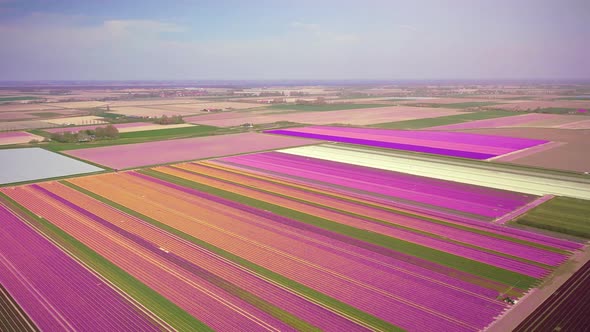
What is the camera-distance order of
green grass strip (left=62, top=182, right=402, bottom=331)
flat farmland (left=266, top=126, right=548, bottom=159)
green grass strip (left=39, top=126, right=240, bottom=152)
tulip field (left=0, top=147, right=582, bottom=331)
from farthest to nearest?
1. green grass strip (left=39, top=126, right=240, bottom=152)
2. flat farmland (left=266, top=126, right=548, bottom=159)
3. tulip field (left=0, top=147, right=582, bottom=331)
4. green grass strip (left=62, top=182, right=402, bottom=331)

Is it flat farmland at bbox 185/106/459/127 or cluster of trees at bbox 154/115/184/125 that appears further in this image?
flat farmland at bbox 185/106/459/127

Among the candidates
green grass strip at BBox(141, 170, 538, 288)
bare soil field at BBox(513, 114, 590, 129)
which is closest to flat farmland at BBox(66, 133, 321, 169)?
green grass strip at BBox(141, 170, 538, 288)

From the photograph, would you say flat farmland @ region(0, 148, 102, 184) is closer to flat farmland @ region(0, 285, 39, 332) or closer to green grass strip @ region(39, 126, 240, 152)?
green grass strip @ region(39, 126, 240, 152)

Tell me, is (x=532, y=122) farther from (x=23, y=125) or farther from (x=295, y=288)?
(x=23, y=125)

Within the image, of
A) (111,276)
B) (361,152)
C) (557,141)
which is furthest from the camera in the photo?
(557,141)

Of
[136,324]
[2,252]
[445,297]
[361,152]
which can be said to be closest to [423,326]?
[445,297]

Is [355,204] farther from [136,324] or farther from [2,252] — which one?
[2,252]

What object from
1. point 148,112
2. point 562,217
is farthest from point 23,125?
point 562,217
